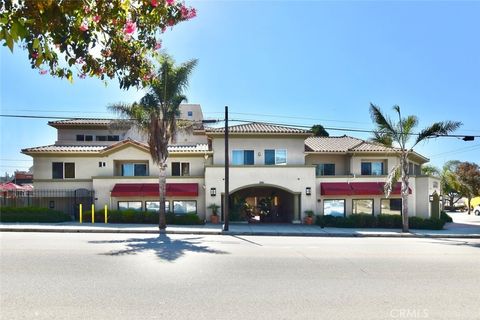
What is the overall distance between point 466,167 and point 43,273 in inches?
2427

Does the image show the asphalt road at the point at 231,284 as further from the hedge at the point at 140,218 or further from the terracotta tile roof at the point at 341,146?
the terracotta tile roof at the point at 341,146

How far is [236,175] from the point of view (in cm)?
2467

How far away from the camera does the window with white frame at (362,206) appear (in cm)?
2616

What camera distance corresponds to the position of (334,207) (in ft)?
85.3

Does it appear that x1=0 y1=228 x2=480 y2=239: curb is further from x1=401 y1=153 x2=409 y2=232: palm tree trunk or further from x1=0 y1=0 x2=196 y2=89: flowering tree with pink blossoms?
x1=0 y1=0 x2=196 y2=89: flowering tree with pink blossoms

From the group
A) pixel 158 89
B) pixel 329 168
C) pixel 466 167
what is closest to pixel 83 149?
pixel 158 89

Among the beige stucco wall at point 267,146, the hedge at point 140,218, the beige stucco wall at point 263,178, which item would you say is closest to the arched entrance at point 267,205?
the beige stucco wall at point 263,178

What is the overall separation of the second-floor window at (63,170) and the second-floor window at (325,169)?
1795 cm

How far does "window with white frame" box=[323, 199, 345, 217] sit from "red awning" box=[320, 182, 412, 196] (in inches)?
48.3

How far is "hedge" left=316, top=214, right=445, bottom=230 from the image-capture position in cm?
2364

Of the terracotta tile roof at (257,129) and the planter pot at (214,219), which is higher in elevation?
the terracotta tile roof at (257,129)

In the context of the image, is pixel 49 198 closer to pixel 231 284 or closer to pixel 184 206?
pixel 184 206

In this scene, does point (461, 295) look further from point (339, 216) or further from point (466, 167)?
point (466, 167)

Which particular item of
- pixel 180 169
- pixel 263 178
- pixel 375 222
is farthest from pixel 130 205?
pixel 375 222
